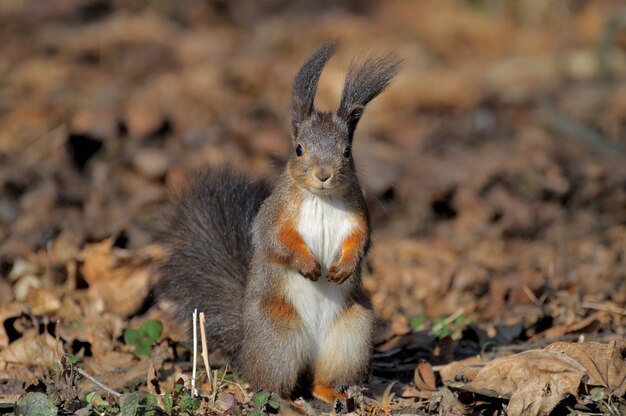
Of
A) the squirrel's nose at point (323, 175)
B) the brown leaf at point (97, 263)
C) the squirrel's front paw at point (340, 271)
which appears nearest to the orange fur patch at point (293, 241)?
the squirrel's front paw at point (340, 271)

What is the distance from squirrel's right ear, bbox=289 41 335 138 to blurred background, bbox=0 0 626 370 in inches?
12.5

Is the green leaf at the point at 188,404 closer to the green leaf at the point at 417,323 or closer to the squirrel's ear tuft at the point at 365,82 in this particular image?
the squirrel's ear tuft at the point at 365,82

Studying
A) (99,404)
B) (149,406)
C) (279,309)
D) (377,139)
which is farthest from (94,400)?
(377,139)

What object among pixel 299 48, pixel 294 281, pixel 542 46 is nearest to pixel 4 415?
pixel 294 281

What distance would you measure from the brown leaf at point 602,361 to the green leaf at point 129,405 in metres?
1.48

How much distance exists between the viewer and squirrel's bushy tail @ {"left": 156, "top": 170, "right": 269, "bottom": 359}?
3.53m

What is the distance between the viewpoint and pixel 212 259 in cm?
357

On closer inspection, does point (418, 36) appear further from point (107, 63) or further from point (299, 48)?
point (107, 63)

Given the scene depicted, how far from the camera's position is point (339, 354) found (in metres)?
3.35

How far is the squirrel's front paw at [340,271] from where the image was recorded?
3.25 meters

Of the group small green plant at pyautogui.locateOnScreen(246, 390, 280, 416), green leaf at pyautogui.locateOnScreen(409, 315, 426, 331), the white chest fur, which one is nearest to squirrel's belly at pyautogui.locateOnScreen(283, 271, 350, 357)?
the white chest fur

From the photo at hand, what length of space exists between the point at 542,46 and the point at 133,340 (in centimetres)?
683

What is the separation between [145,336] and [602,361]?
180 centimetres

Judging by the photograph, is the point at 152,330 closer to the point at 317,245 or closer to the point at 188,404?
the point at 188,404
